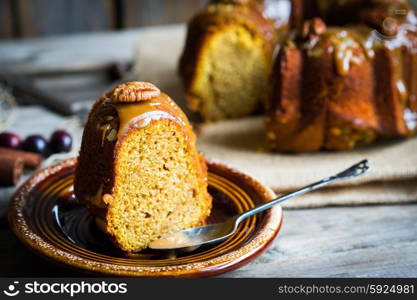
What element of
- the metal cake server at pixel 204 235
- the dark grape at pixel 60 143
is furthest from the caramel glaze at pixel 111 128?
the dark grape at pixel 60 143

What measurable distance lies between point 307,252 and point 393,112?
805 millimetres

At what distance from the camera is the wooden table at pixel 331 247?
162cm

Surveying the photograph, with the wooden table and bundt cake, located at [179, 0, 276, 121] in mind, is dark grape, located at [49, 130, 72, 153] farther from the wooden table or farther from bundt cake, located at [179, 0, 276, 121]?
bundt cake, located at [179, 0, 276, 121]

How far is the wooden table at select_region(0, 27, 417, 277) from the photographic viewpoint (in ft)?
5.31

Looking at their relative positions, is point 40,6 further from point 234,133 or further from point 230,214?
point 230,214

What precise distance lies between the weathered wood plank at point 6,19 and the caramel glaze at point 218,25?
6.72ft

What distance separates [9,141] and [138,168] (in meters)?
0.90

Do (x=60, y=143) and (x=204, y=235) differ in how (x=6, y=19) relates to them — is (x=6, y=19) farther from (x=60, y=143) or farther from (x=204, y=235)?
(x=204, y=235)

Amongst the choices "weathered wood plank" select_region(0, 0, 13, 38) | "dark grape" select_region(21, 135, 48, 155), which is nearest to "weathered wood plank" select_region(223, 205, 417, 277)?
"dark grape" select_region(21, 135, 48, 155)

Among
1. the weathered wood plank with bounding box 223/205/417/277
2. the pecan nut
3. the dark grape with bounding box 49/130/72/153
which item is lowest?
the weathered wood plank with bounding box 223/205/417/277

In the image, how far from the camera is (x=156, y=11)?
452 centimetres

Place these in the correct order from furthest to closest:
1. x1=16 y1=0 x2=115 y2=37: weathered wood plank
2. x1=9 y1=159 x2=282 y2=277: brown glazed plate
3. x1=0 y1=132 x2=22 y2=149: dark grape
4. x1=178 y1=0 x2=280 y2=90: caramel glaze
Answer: x1=16 y1=0 x2=115 y2=37: weathered wood plank < x1=178 y1=0 x2=280 y2=90: caramel glaze < x1=0 y1=132 x2=22 y2=149: dark grape < x1=9 y1=159 x2=282 y2=277: brown glazed plate

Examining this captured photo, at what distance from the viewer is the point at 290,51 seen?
223 centimetres

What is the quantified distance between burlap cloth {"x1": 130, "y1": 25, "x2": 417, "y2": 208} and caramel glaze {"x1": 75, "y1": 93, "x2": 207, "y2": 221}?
58cm
